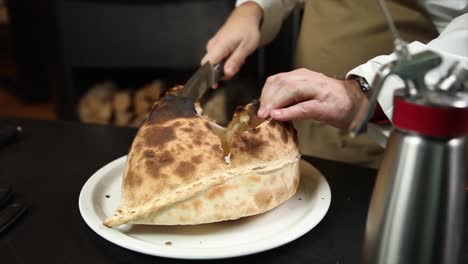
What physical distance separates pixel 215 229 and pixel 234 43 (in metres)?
0.44

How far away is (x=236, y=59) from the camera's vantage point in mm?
938

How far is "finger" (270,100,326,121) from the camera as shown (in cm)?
65

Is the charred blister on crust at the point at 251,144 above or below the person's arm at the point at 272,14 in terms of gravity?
below

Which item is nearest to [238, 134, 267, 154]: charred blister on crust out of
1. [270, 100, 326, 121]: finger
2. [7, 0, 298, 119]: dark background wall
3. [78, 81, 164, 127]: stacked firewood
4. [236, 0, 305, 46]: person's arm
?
[270, 100, 326, 121]: finger

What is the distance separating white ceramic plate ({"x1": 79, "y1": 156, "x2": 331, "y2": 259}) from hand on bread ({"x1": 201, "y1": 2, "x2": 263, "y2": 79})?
12.4 inches

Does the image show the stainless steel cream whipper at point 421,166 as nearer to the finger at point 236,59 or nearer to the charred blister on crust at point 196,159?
the charred blister on crust at point 196,159

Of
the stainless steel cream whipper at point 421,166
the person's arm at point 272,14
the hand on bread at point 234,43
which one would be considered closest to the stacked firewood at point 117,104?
the person's arm at point 272,14

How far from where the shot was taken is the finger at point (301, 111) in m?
0.65

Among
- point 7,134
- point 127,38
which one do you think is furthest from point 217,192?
point 127,38

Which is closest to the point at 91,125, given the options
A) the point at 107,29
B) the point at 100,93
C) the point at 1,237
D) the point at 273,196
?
the point at 1,237

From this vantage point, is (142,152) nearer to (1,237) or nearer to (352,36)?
(1,237)

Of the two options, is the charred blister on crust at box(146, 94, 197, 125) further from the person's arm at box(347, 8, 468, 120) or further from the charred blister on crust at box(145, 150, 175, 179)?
the person's arm at box(347, 8, 468, 120)

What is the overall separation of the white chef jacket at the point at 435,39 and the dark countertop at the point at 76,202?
0.16 metres

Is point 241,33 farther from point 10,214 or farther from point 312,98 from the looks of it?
point 10,214
